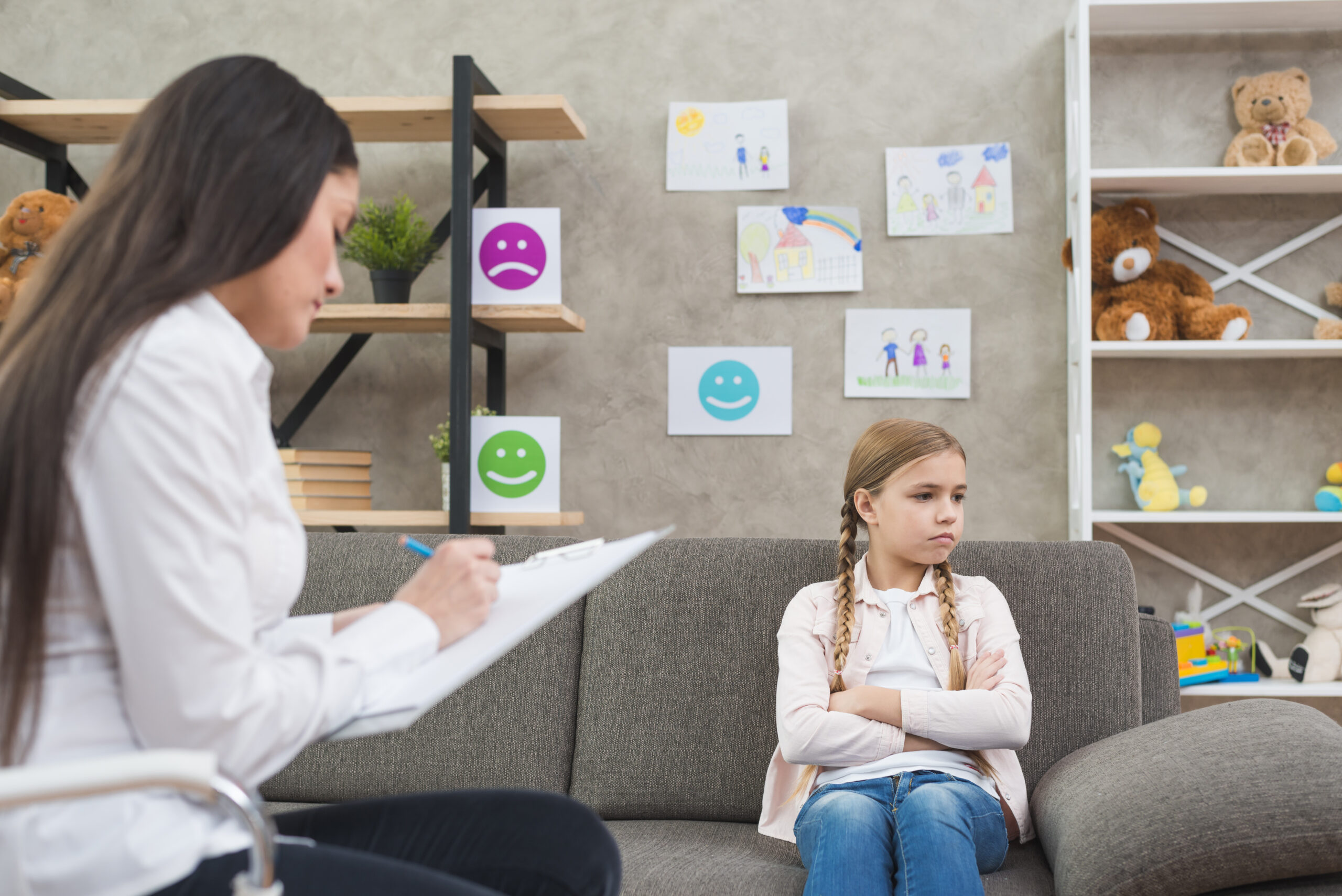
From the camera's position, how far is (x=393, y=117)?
2.53 m

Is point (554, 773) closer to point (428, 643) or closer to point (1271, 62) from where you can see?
point (428, 643)

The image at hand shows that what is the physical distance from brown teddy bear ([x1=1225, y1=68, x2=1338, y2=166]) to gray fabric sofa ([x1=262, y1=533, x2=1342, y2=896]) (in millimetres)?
1455

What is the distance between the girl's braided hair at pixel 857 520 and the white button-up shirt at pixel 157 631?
3.08ft

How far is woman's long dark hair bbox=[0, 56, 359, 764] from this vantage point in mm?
632

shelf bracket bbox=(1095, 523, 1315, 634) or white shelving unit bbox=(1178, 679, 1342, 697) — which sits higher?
shelf bracket bbox=(1095, 523, 1315, 634)

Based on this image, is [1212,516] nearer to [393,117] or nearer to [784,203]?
[784,203]

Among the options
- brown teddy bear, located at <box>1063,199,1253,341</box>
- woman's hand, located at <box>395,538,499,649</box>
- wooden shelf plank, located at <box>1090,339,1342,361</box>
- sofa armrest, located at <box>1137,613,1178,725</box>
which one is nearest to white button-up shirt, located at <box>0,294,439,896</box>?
woman's hand, located at <box>395,538,499,649</box>

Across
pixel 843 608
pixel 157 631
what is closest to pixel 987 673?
pixel 843 608

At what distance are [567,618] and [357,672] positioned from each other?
3.25 feet

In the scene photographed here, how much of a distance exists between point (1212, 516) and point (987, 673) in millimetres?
1324

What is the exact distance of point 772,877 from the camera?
1.33 meters

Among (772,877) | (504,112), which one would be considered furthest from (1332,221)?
(772,877)

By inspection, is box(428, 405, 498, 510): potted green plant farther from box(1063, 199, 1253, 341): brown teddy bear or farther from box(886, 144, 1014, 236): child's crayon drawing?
box(1063, 199, 1253, 341): brown teddy bear

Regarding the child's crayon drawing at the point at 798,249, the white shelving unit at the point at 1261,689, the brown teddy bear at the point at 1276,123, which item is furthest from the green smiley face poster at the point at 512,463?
the brown teddy bear at the point at 1276,123
